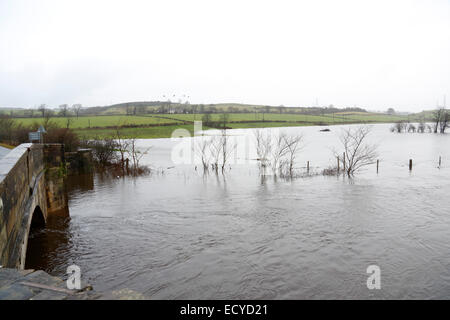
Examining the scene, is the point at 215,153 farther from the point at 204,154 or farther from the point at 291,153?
the point at 291,153

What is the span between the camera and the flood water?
1172 cm

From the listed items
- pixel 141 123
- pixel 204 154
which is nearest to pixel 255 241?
pixel 204 154

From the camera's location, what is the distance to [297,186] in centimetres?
3047

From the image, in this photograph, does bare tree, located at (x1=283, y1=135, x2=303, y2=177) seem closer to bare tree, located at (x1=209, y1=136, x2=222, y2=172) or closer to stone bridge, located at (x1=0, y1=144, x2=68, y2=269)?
A: bare tree, located at (x1=209, y1=136, x2=222, y2=172)

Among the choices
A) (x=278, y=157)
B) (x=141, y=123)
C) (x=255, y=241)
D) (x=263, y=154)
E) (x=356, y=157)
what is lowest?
(x=255, y=241)

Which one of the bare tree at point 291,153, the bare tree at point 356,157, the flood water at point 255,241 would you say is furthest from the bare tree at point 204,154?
the bare tree at point 356,157

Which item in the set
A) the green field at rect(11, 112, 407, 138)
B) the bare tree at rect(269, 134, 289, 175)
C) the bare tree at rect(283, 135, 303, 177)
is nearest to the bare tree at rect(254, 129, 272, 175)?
the bare tree at rect(269, 134, 289, 175)

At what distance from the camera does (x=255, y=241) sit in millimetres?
15727

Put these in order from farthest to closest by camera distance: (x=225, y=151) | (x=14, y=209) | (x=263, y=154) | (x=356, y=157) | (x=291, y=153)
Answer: (x=263, y=154)
(x=356, y=157)
(x=225, y=151)
(x=291, y=153)
(x=14, y=209)

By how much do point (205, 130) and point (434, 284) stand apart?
8519 centimetres

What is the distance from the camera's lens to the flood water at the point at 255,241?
11719mm
